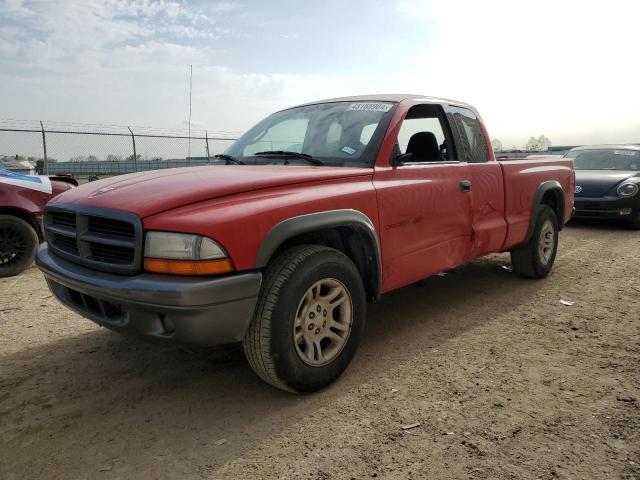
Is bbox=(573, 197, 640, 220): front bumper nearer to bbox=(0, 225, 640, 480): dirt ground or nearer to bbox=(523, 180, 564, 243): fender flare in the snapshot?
bbox=(523, 180, 564, 243): fender flare

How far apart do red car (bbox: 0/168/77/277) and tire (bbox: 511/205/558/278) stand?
5.44 meters

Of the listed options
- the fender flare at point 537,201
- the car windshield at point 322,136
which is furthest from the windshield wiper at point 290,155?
the fender flare at point 537,201

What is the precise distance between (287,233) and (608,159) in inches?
380

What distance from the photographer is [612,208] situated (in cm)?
852

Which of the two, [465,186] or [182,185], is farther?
[465,186]

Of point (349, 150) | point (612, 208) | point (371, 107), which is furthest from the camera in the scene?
point (612, 208)

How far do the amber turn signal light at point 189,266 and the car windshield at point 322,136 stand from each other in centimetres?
122

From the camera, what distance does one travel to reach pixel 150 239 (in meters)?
2.30

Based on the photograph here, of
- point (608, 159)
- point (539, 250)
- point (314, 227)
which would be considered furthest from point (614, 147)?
point (314, 227)

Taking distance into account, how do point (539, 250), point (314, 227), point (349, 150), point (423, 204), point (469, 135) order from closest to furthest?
point (314, 227) → point (349, 150) → point (423, 204) → point (469, 135) → point (539, 250)

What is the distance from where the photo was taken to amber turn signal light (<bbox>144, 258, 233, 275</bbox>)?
228 centimetres

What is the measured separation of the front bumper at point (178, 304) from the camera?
2.22 m

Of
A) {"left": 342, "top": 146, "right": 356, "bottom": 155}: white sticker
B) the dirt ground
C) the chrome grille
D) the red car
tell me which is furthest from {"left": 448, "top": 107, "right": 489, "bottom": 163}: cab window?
the red car

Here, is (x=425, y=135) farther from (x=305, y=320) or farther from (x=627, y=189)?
(x=627, y=189)
